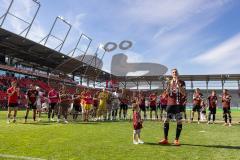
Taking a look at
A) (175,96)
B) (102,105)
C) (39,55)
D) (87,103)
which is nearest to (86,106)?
(87,103)

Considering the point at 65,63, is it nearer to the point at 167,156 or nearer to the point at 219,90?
the point at 219,90

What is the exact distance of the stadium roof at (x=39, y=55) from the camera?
39.3m

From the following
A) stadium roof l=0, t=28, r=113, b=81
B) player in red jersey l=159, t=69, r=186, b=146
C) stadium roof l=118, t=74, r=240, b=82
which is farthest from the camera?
stadium roof l=118, t=74, r=240, b=82

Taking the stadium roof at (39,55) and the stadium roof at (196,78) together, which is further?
the stadium roof at (196,78)

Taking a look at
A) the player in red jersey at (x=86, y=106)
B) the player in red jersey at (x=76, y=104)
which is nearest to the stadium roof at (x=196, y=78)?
the player in red jersey at (x=76, y=104)

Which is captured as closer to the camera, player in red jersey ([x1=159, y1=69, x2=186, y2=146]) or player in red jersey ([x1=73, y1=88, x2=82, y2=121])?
player in red jersey ([x1=159, y1=69, x2=186, y2=146])

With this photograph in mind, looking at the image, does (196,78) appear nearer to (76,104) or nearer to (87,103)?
(76,104)

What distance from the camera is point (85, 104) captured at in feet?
68.3

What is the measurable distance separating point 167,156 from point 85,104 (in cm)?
1354

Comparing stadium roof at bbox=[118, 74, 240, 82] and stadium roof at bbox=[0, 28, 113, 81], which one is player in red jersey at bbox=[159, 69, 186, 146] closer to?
stadium roof at bbox=[0, 28, 113, 81]

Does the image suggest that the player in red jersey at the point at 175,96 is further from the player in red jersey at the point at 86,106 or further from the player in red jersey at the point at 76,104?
the player in red jersey at the point at 76,104

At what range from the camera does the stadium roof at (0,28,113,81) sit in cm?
3934

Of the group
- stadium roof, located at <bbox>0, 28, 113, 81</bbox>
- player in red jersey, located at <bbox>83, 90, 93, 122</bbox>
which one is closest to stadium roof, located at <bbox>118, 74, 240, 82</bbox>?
stadium roof, located at <bbox>0, 28, 113, 81</bbox>

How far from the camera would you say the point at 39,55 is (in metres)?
47.1
